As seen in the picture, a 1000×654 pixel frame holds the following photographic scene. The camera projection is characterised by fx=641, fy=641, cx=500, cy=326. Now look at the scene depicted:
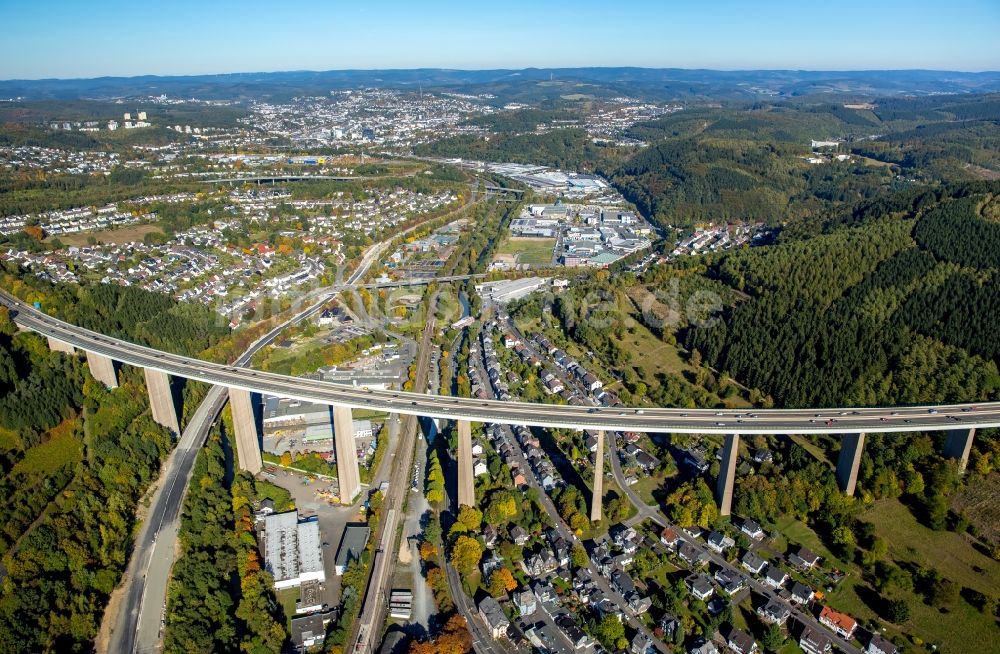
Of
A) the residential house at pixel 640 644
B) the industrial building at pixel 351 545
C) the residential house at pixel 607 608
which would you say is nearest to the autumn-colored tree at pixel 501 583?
the residential house at pixel 607 608

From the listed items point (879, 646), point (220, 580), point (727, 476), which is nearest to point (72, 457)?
point (220, 580)

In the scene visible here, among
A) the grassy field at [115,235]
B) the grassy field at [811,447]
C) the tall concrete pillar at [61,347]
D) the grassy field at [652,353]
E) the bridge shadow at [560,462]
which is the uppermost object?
the grassy field at [115,235]

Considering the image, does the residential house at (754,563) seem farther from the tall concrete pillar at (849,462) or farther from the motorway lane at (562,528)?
the tall concrete pillar at (849,462)

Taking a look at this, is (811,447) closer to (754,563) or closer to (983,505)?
(983,505)

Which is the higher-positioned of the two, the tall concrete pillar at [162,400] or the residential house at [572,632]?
the tall concrete pillar at [162,400]

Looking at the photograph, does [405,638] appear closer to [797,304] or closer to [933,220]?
[797,304]

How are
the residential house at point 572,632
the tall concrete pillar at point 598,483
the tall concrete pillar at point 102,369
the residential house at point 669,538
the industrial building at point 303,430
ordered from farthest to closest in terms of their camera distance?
the tall concrete pillar at point 102,369 < the industrial building at point 303,430 < the tall concrete pillar at point 598,483 < the residential house at point 669,538 < the residential house at point 572,632

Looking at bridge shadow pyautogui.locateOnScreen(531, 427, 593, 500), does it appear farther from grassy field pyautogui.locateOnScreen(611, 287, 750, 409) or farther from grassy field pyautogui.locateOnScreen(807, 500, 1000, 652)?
grassy field pyautogui.locateOnScreen(807, 500, 1000, 652)
